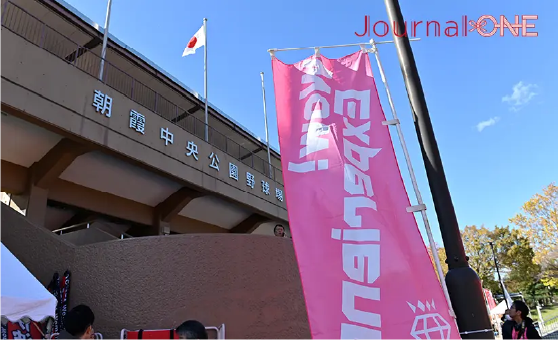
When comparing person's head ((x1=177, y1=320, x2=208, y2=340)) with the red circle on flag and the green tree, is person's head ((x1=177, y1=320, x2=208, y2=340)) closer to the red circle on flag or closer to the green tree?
the red circle on flag

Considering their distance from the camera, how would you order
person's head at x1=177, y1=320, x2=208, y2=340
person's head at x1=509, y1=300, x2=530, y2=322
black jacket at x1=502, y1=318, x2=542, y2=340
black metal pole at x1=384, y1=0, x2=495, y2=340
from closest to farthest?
black metal pole at x1=384, y1=0, x2=495, y2=340, person's head at x1=177, y1=320, x2=208, y2=340, black jacket at x1=502, y1=318, x2=542, y2=340, person's head at x1=509, y1=300, x2=530, y2=322

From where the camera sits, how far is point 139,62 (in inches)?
597

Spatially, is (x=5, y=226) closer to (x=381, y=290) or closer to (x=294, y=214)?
(x=294, y=214)

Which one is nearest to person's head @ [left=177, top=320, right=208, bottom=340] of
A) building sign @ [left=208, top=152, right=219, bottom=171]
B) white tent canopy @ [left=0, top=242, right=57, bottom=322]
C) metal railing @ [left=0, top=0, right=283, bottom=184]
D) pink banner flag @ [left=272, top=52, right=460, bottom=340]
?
pink banner flag @ [left=272, top=52, right=460, bottom=340]

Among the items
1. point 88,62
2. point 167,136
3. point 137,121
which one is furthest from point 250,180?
point 88,62

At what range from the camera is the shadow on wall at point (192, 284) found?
6.50m

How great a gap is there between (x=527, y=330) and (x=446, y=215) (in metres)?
3.54

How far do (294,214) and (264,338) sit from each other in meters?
4.29

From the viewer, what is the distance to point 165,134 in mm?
13539

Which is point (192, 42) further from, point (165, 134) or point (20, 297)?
point (20, 297)

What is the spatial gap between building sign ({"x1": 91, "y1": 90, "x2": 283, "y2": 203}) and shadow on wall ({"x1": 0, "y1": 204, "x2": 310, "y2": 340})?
5.25 m

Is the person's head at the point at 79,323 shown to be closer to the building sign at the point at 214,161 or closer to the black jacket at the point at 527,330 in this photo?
the black jacket at the point at 527,330

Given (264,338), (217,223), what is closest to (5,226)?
(264,338)

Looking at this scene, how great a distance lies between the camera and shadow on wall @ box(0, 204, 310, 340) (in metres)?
6.50
